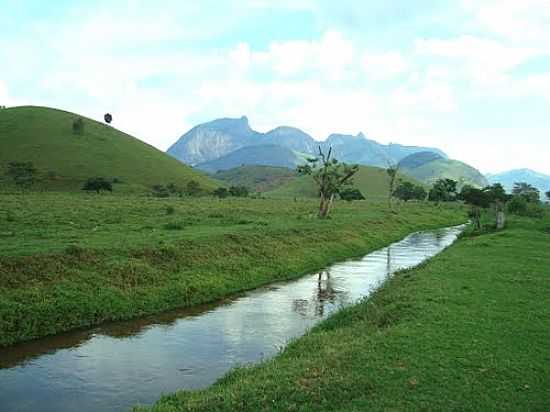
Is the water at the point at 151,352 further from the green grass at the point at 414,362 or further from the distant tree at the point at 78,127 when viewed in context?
the distant tree at the point at 78,127

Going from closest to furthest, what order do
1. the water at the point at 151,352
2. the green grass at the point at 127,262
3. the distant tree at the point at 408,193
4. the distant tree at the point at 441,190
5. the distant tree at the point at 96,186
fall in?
1. the water at the point at 151,352
2. the green grass at the point at 127,262
3. the distant tree at the point at 96,186
4. the distant tree at the point at 441,190
5. the distant tree at the point at 408,193

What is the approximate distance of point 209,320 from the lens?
24.9m

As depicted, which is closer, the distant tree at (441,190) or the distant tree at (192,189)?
the distant tree at (192,189)

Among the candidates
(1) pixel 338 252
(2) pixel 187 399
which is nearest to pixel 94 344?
(2) pixel 187 399

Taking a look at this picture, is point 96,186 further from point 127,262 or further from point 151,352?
point 151,352

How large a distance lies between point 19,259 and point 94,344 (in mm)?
7117

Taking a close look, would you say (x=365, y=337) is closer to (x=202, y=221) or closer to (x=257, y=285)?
(x=257, y=285)

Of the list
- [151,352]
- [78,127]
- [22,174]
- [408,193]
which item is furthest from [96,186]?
[408,193]

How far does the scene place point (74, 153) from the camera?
5984 inches

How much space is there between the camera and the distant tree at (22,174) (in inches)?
4594

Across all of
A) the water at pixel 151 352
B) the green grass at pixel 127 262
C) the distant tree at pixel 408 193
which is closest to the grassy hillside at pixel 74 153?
the distant tree at pixel 408 193

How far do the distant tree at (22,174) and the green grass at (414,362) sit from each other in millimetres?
110000

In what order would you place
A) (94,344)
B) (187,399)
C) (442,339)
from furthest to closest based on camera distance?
(94,344)
(442,339)
(187,399)

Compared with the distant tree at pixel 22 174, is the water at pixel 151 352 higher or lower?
lower
